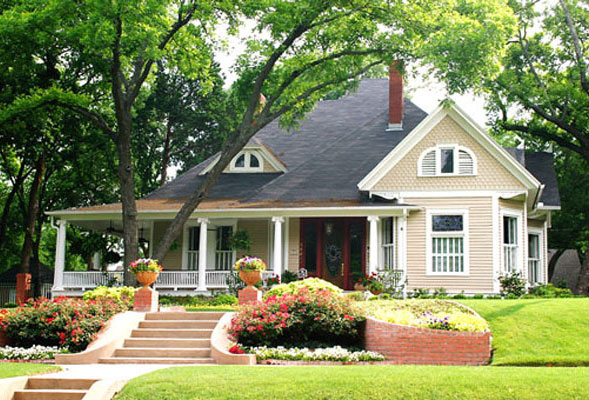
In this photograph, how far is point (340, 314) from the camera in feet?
46.1

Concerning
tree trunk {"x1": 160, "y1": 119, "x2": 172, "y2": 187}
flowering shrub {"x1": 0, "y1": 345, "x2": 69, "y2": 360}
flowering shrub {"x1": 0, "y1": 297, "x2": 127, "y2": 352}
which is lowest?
Result: flowering shrub {"x1": 0, "y1": 345, "x2": 69, "y2": 360}

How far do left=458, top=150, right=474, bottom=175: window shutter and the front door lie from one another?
383 centimetres

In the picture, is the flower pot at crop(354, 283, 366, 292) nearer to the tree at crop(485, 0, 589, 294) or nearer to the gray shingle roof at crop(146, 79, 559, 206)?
the gray shingle roof at crop(146, 79, 559, 206)

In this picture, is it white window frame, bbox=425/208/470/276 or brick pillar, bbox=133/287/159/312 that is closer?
brick pillar, bbox=133/287/159/312

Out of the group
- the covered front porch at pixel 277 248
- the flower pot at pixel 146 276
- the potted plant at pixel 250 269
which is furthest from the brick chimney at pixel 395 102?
the flower pot at pixel 146 276

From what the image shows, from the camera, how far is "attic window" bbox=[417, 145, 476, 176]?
22.6m

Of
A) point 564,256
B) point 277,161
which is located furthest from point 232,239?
point 564,256

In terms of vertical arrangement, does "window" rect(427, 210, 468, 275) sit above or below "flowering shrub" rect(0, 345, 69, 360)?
above

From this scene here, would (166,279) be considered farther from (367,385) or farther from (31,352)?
(367,385)

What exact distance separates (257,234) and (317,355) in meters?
12.6

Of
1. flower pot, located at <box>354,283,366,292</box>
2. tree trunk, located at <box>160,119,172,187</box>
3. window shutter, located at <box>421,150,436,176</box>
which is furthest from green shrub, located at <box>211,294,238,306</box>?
tree trunk, located at <box>160,119,172,187</box>

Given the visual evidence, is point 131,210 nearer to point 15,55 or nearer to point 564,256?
point 15,55

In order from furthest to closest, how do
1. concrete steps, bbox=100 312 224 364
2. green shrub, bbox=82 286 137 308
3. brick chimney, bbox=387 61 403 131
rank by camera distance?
brick chimney, bbox=387 61 403 131
green shrub, bbox=82 286 137 308
concrete steps, bbox=100 312 224 364

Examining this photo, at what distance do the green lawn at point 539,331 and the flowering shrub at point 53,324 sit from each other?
8036mm
